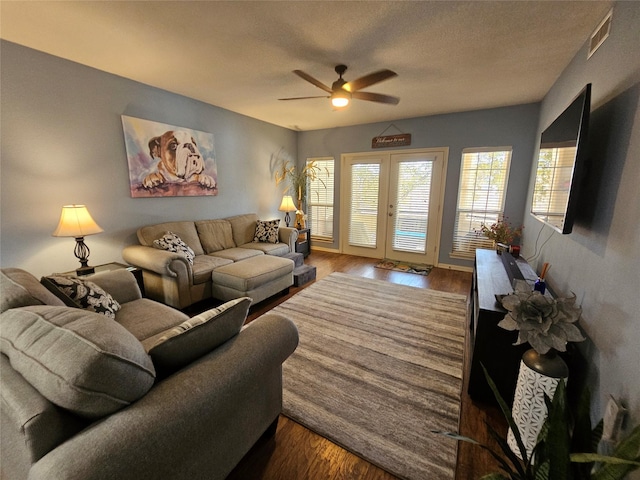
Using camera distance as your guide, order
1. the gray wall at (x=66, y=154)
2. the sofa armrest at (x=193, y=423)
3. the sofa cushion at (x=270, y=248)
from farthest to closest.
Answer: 1. the sofa cushion at (x=270, y=248)
2. the gray wall at (x=66, y=154)
3. the sofa armrest at (x=193, y=423)

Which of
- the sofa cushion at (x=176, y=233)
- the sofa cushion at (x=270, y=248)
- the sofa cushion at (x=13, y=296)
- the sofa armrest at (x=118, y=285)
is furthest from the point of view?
the sofa cushion at (x=270, y=248)

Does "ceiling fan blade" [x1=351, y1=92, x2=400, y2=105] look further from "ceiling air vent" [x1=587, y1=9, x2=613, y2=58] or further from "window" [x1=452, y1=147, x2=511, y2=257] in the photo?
"window" [x1=452, y1=147, x2=511, y2=257]

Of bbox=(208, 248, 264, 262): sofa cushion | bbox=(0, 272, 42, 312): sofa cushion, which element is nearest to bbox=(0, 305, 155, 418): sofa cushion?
bbox=(0, 272, 42, 312): sofa cushion

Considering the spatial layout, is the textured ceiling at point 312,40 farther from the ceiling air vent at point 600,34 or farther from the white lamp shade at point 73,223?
A: the white lamp shade at point 73,223

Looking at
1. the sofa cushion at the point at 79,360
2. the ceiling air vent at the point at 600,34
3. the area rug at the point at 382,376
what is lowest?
the area rug at the point at 382,376

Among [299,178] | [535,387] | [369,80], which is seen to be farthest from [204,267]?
[299,178]

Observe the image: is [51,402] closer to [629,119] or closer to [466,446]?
[466,446]

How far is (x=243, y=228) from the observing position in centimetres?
402

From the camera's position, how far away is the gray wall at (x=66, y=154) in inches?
85.4

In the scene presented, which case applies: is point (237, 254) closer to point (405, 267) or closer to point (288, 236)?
point (288, 236)

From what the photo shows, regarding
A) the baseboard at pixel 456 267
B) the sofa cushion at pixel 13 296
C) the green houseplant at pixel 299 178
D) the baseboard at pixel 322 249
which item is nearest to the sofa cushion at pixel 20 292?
the sofa cushion at pixel 13 296

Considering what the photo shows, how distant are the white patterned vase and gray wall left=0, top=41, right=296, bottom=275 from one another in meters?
3.67

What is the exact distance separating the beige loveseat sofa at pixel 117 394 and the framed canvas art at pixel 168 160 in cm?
217

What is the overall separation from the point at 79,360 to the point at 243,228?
11.1 feet
